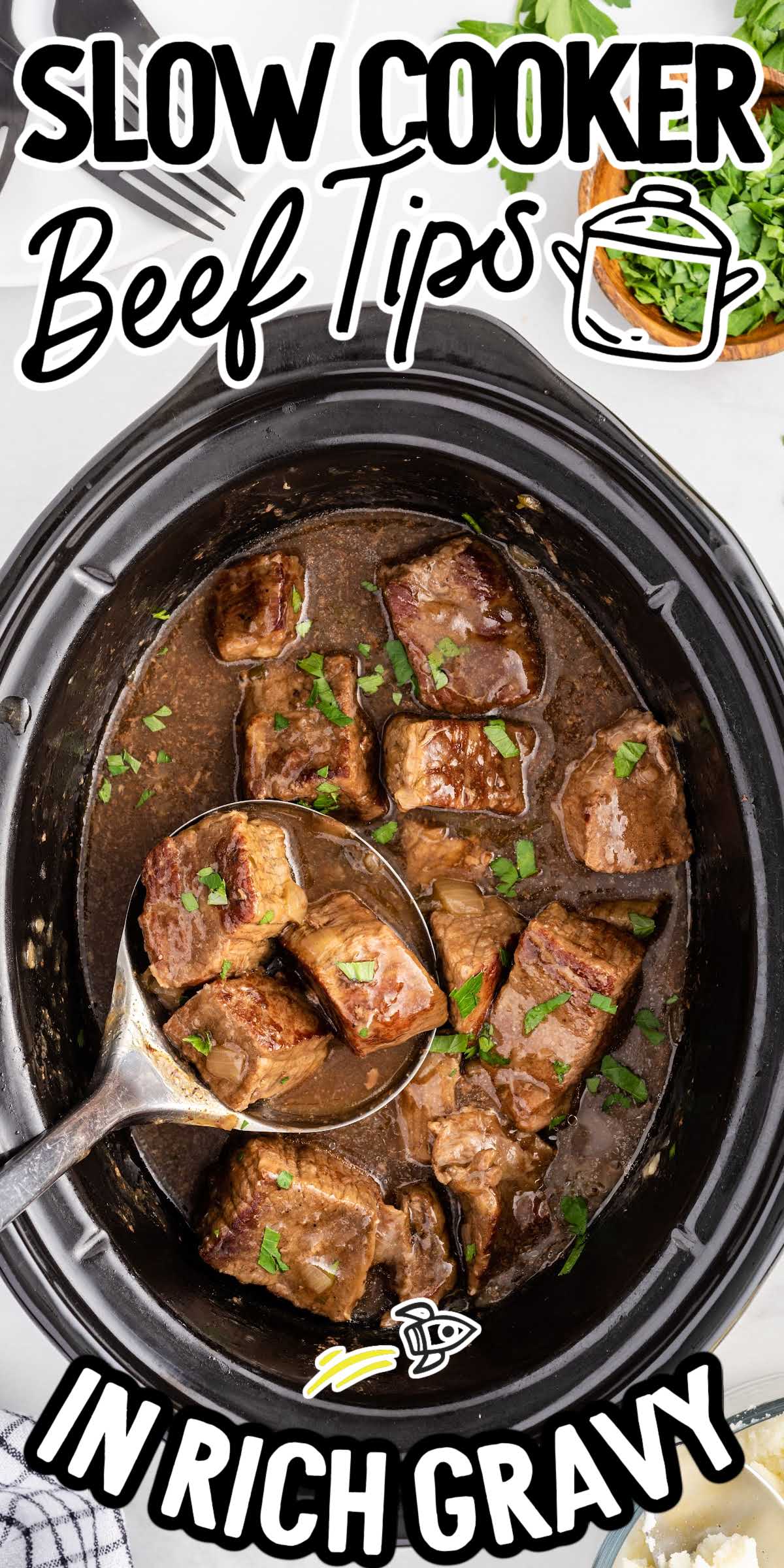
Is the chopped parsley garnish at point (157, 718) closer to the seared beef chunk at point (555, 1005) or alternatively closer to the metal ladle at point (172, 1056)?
the metal ladle at point (172, 1056)

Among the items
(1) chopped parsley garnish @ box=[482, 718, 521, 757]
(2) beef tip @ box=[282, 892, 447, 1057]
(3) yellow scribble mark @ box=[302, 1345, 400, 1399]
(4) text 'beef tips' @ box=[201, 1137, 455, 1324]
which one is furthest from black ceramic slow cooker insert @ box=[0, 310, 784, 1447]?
(2) beef tip @ box=[282, 892, 447, 1057]

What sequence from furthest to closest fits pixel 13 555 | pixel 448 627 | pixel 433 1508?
pixel 448 627
pixel 433 1508
pixel 13 555

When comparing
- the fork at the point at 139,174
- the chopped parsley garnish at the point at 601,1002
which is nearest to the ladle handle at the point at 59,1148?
the chopped parsley garnish at the point at 601,1002

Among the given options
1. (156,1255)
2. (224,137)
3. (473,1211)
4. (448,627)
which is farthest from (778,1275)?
(224,137)

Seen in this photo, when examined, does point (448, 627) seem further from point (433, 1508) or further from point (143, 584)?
point (433, 1508)

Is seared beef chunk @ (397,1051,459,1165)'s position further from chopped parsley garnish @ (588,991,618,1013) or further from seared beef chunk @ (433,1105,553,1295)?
chopped parsley garnish @ (588,991,618,1013)
